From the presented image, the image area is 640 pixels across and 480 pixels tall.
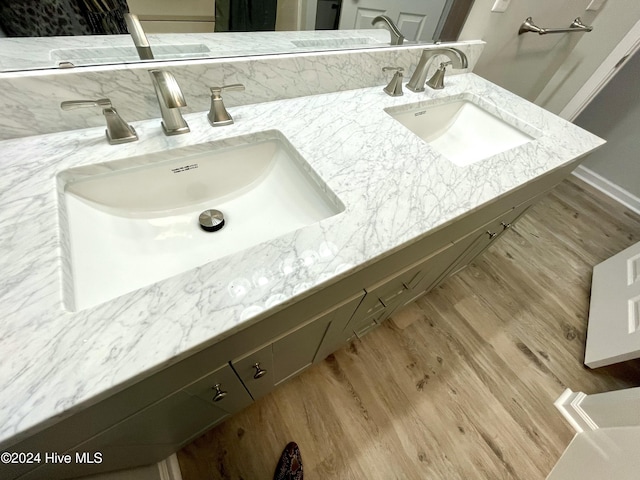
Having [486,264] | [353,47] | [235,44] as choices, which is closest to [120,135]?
[235,44]

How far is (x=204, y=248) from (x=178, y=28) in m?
0.51

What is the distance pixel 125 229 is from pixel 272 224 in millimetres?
298

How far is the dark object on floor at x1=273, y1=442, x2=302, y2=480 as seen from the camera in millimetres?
863

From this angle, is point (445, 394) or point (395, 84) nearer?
point (395, 84)

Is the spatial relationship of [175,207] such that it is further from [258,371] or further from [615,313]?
[615,313]

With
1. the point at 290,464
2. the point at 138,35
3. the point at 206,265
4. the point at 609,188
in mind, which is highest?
the point at 138,35

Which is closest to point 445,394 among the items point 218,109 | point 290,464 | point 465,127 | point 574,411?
point 574,411

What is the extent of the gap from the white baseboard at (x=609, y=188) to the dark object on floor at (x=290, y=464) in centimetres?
297

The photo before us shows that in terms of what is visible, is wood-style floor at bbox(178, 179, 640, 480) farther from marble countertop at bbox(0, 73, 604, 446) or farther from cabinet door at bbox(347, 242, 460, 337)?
marble countertop at bbox(0, 73, 604, 446)

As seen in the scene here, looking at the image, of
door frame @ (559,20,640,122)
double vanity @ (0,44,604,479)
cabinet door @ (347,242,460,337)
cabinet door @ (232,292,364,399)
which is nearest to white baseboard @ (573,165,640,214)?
door frame @ (559,20,640,122)

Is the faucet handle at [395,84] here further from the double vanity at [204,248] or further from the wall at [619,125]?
the wall at [619,125]

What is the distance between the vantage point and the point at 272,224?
0.61 meters

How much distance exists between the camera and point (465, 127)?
40.1 inches

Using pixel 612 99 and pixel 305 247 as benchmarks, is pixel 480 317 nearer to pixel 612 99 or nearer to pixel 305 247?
pixel 305 247
